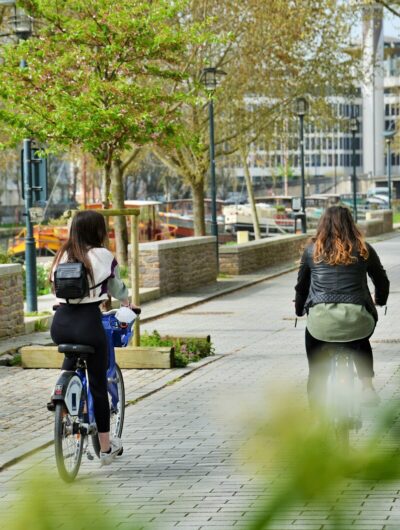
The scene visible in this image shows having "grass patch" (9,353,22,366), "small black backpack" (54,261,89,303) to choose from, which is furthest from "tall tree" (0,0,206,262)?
"small black backpack" (54,261,89,303)

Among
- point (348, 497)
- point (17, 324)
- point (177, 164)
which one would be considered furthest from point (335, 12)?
point (348, 497)

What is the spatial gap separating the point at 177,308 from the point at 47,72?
4.77 meters

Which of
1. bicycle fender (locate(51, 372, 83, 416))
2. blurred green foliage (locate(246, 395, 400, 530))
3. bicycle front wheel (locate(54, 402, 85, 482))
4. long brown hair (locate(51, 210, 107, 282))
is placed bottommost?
bicycle front wheel (locate(54, 402, 85, 482))

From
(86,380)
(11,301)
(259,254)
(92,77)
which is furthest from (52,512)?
(259,254)

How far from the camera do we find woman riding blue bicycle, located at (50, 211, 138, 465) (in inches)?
291

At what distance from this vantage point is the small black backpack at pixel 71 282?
732 centimetres

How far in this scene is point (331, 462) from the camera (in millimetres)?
1243

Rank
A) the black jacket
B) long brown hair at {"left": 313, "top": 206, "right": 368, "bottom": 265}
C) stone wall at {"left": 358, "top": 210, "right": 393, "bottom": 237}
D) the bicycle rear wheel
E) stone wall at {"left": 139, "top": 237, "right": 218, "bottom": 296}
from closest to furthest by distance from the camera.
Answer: the black jacket → long brown hair at {"left": 313, "top": 206, "right": 368, "bottom": 265} → the bicycle rear wheel → stone wall at {"left": 139, "top": 237, "right": 218, "bottom": 296} → stone wall at {"left": 358, "top": 210, "right": 393, "bottom": 237}

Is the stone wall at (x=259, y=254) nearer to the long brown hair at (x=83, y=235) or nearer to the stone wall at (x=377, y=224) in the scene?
the stone wall at (x=377, y=224)

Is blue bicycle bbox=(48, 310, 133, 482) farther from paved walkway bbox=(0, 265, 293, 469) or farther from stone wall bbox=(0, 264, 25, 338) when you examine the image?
stone wall bbox=(0, 264, 25, 338)

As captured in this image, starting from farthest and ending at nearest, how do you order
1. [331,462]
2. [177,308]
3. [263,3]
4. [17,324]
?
1. [263,3]
2. [177,308]
3. [17,324]
4. [331,462]

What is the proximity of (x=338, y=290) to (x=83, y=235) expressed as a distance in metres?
1.50

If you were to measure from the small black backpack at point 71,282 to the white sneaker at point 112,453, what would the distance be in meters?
1.04

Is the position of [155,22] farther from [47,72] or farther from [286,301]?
[286,301]
